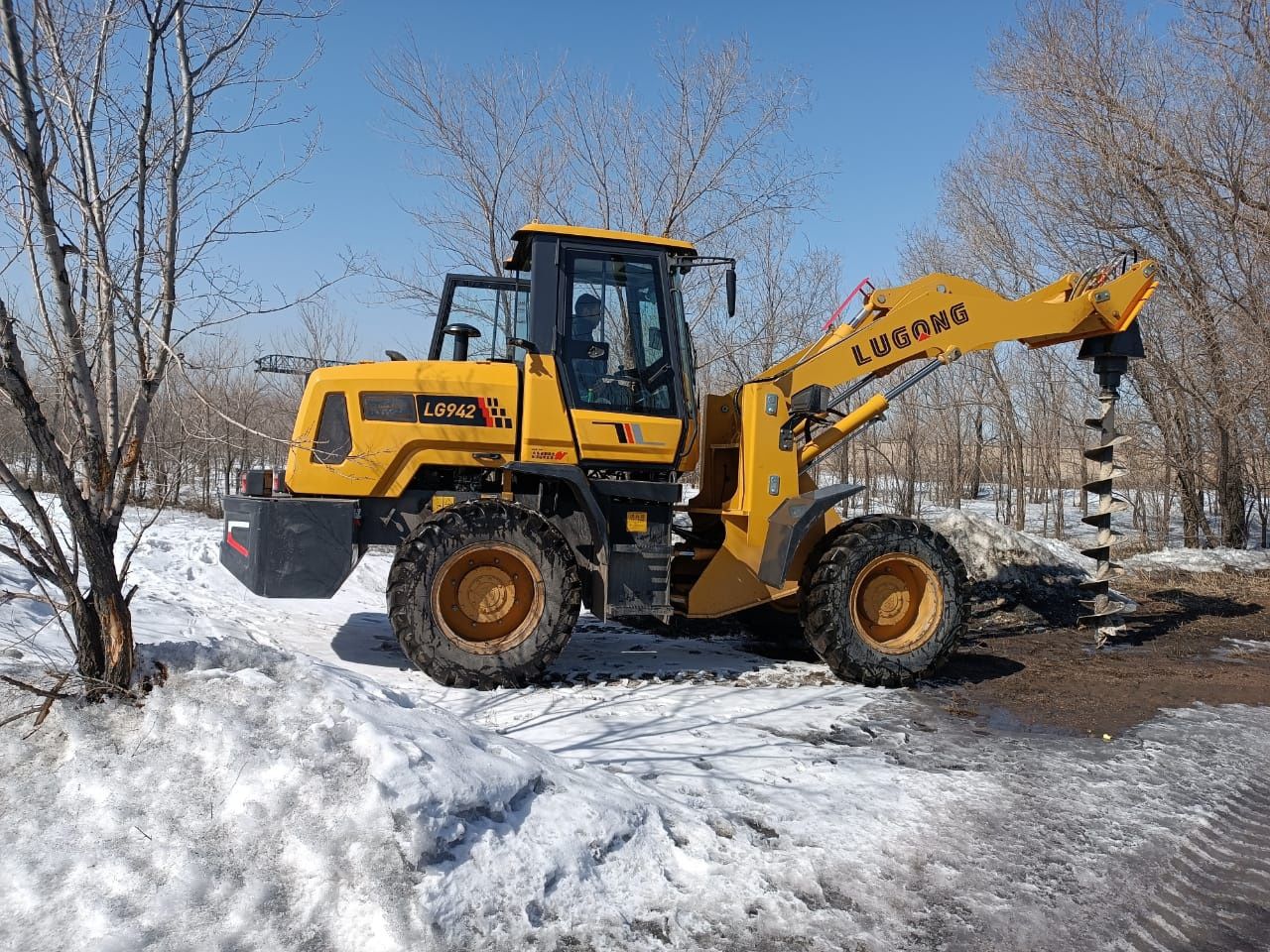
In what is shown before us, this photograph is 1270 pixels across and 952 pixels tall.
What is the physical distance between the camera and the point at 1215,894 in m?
3.33

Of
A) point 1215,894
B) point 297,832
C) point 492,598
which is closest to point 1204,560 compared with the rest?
point 1215,894

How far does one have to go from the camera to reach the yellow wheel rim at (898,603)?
6293 mm

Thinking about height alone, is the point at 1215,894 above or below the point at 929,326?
below

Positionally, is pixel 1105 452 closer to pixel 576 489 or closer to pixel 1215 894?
pixel 576 489

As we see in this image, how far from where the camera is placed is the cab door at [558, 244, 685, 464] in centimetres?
608

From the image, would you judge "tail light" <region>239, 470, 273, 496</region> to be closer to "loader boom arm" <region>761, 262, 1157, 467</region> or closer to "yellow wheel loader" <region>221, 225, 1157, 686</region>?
"yellow wheel loader" <region>221, 225, 1157, 686</region>

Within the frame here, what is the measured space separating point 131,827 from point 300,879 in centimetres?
60

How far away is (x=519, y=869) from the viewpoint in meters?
2.97

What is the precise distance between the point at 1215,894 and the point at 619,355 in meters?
4.35

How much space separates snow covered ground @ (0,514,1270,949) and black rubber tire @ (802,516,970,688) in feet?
4.55

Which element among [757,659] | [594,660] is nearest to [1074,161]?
[757,659]

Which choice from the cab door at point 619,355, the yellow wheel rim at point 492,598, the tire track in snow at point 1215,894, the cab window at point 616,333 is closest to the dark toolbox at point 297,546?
the yellow wheel rim at point 492,598

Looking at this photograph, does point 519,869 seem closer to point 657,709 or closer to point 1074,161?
point 657,709

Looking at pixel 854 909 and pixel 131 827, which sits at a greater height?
pixel 131 827
